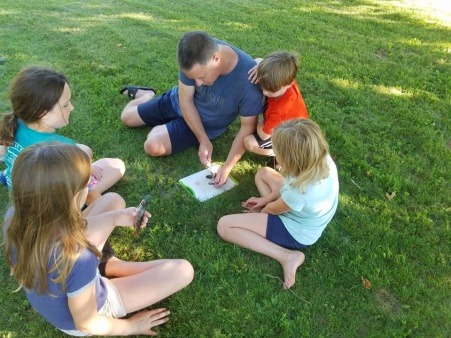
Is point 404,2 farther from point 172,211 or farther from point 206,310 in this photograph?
point 206,310

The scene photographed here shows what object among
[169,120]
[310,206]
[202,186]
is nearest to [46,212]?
[310,206]

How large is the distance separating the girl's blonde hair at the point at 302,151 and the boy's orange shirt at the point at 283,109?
2.56 ft

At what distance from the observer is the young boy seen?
121 inches

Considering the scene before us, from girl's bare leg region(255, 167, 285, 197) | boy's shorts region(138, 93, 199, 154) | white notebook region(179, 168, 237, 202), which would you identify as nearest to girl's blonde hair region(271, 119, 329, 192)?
girl's bare leg region(255, 167, 285, 197)

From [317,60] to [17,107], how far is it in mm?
3836

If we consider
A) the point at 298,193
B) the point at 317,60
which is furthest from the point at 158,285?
the point at 317,60

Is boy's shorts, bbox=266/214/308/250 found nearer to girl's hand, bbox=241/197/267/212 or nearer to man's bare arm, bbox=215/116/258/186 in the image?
girl's hand, bbox=241/197/267/212

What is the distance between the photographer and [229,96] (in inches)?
134

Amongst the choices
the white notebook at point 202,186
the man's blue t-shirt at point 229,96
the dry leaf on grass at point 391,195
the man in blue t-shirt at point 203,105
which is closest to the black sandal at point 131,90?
the man in blue t-shirt at point 203,105

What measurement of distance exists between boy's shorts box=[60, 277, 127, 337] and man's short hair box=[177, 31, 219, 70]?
166 centimetres

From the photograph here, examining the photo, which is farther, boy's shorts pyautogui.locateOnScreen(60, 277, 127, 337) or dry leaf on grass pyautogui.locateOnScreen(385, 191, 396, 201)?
dry leaf on grass pyautogui.locateOnScreen(385, 191, 396, 201)

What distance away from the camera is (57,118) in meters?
2.76

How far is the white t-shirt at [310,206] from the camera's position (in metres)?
2.49

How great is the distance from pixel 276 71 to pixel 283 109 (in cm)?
34
